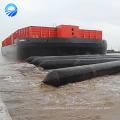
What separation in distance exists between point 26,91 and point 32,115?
1.84 metres

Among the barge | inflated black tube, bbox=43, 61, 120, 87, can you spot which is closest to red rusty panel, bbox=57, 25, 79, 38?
the barge

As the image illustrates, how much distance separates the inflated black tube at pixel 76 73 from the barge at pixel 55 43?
32.9 feet

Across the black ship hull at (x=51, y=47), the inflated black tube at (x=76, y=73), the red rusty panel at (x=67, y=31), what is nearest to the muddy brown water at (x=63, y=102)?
the inflated black tube at (x=76, y=73)

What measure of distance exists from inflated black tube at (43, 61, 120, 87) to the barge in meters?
10.0

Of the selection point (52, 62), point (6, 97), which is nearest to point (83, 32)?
point (52, 62)

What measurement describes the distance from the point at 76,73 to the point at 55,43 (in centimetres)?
1191

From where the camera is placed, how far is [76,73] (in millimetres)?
6477

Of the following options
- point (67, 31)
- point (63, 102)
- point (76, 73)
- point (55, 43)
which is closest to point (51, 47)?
point (55, 43)

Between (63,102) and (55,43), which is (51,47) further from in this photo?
(63,102)

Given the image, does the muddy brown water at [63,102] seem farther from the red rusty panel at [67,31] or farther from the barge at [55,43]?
the red rusty panel at [67,31]

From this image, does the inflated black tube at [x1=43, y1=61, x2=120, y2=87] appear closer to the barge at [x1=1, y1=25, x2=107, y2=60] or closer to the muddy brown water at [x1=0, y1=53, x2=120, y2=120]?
the muddy brown water at [x1=0, y1=53, x2=120, y2=120]

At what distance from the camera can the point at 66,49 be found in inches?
725

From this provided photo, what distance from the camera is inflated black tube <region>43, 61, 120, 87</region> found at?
5.83 meters

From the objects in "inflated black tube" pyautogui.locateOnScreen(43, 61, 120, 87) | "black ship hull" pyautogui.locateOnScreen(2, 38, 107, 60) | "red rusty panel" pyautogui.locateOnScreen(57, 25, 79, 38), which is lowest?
"inflated black tube" pyautogui.locateOnScreen(43, 61, 120, 87)
